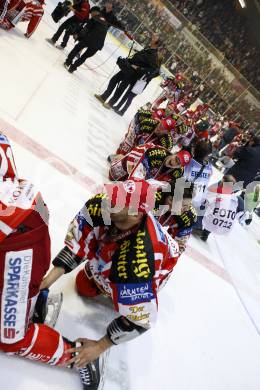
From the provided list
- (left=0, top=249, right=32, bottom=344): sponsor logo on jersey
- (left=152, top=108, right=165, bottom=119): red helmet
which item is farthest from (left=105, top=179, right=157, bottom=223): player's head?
(left=152, top=108, right=165, bottom=119): red helmet

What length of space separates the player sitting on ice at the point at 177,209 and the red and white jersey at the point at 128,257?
71 centimetres

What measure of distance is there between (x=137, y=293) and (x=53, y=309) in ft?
1.97

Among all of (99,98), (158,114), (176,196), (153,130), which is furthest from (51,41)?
(176,196)

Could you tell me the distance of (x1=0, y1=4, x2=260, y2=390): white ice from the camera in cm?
210

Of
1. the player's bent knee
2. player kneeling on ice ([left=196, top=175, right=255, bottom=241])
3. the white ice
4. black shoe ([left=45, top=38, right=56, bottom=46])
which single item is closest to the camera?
the white ice

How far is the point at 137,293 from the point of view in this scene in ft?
5.27

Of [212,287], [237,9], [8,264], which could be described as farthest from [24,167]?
[237,9]

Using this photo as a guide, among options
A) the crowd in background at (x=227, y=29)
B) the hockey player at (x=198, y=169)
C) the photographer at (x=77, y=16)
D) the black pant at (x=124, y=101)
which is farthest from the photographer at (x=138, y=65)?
the crowd in background at (x=227, y=29)

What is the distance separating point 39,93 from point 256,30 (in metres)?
21.4

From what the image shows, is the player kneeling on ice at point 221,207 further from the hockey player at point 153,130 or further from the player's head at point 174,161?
the hockey player at point 153,130

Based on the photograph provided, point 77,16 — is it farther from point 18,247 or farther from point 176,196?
point 18,247

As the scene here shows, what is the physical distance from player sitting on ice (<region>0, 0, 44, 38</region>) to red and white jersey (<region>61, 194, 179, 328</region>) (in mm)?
5094

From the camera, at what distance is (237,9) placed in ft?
71.2

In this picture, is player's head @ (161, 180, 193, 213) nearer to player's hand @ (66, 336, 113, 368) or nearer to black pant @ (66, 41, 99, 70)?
player's hand @ (66, 336, 113, 368)
